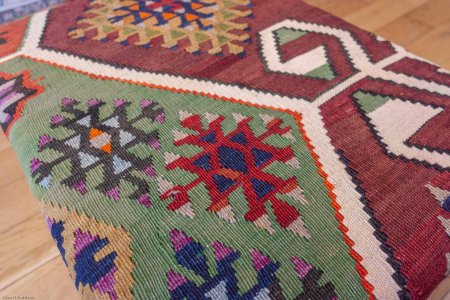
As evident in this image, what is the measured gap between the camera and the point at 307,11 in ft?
4.98

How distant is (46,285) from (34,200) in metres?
0.25

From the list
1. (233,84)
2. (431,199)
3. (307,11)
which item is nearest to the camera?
(431,199)

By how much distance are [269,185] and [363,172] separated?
22cm

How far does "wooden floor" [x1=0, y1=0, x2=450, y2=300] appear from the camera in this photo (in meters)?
0.97

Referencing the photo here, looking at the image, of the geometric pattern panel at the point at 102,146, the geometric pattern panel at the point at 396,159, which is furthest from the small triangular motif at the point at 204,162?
the geometric pattern panel at the point at 396,159

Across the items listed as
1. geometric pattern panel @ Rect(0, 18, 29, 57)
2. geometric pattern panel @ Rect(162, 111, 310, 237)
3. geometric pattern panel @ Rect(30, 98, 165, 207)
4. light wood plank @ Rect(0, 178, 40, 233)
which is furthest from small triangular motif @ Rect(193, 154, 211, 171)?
geometric pattern panel @ Rect(0, 18, 29, 57)

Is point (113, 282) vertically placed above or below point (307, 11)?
below

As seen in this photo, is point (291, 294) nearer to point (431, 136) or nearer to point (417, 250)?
point (417, 250)

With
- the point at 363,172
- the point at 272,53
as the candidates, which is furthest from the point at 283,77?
the point at 363,172

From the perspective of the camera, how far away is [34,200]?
1.12 metres

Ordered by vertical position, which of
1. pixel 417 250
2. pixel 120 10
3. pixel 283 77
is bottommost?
pixel 417 250

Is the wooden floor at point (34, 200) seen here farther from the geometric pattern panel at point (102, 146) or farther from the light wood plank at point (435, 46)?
the geometric pattern panel at point (102, 146)

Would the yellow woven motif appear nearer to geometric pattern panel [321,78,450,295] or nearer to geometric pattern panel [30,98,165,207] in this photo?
geometric pattern panel [30,98,165,207]

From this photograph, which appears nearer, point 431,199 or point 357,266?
point 357,266
